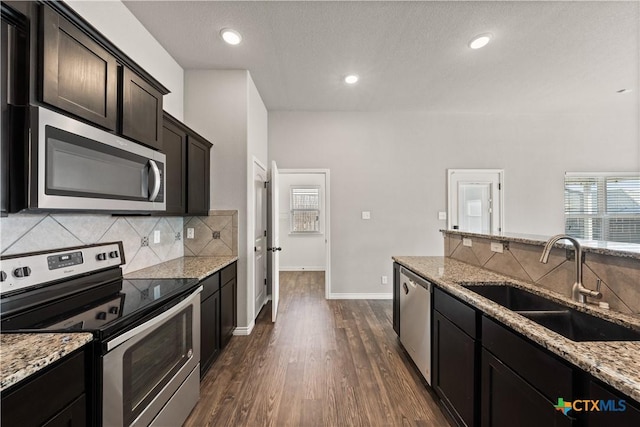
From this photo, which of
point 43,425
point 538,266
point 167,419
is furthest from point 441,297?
point 43,425

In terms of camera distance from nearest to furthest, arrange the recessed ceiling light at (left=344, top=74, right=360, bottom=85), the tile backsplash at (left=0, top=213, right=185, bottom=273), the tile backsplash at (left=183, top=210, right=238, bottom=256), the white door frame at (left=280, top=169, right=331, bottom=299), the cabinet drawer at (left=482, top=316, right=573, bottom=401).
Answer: the cabinet drawer at (left=482, top=316, right=573, bottom=401) < the tile backsplash at (left=0, top=213, right=185, bottom=273) < the tile backsplash at (left=183, top=210, right=238, bottom=256) < the recessed ceiling light at (left=344, top=74, right=360, bottom=85) < the white door frame at (left=280, top=169, right=331, bottom=299)

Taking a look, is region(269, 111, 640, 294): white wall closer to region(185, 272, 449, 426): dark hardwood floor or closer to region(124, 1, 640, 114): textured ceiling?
region(124, 1, 640, 114): textured ceiling

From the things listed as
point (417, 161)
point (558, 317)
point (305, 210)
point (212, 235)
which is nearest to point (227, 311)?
point (212, 235)

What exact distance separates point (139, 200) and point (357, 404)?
6.40 feet

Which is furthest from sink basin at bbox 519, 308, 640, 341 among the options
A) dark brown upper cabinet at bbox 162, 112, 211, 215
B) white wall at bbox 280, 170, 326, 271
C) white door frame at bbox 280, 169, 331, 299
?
white wall at bbox 280, 170, 326, 271

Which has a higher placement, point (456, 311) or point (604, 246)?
point (604, 246)

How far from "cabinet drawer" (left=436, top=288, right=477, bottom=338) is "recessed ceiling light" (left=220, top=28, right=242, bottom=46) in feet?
8.69

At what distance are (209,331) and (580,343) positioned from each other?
2.22 m

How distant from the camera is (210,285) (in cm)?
211

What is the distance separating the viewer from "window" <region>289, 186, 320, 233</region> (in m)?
6.02

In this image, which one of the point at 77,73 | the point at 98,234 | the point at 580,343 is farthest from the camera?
the point at 98,234

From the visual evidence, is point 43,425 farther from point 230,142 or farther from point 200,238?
point 230,142

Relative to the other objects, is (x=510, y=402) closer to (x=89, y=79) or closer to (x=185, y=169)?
(x=89, y=79)

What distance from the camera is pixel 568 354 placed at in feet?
2.68
